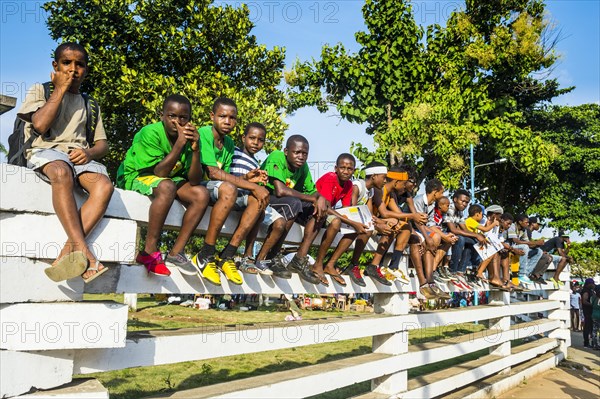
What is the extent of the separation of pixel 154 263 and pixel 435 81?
14542 millimetres

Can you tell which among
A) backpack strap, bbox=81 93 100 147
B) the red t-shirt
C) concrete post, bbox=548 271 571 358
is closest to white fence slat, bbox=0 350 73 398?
backpack strap, bbox=81 93 100 147

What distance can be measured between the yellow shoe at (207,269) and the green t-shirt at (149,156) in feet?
2.20

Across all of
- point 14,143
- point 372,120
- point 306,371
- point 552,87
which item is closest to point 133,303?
point 372,120

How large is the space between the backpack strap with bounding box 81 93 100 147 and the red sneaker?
0.86m

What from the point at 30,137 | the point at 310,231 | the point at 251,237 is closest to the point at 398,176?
the point at 310,231

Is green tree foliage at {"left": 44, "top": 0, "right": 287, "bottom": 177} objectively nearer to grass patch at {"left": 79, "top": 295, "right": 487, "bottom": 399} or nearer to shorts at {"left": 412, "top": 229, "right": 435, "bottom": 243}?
grass patch at {"left": 79, "top": 295, "right": 487, "bottom": 399}

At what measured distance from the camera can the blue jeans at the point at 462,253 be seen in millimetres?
8922

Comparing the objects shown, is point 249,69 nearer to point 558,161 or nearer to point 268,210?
point 268,210

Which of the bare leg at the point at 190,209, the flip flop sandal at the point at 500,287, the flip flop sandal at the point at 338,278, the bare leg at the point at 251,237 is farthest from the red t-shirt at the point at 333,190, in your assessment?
the flip flop sandal at the point at 500,287

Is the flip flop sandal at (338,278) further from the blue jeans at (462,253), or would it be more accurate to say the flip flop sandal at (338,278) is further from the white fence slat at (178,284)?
the blue jeans at (462,253)

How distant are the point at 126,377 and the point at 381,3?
12.8m

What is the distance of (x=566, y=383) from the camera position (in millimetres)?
10070

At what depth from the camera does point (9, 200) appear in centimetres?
306

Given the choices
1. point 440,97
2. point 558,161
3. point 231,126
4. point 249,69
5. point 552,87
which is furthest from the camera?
point 558,161
